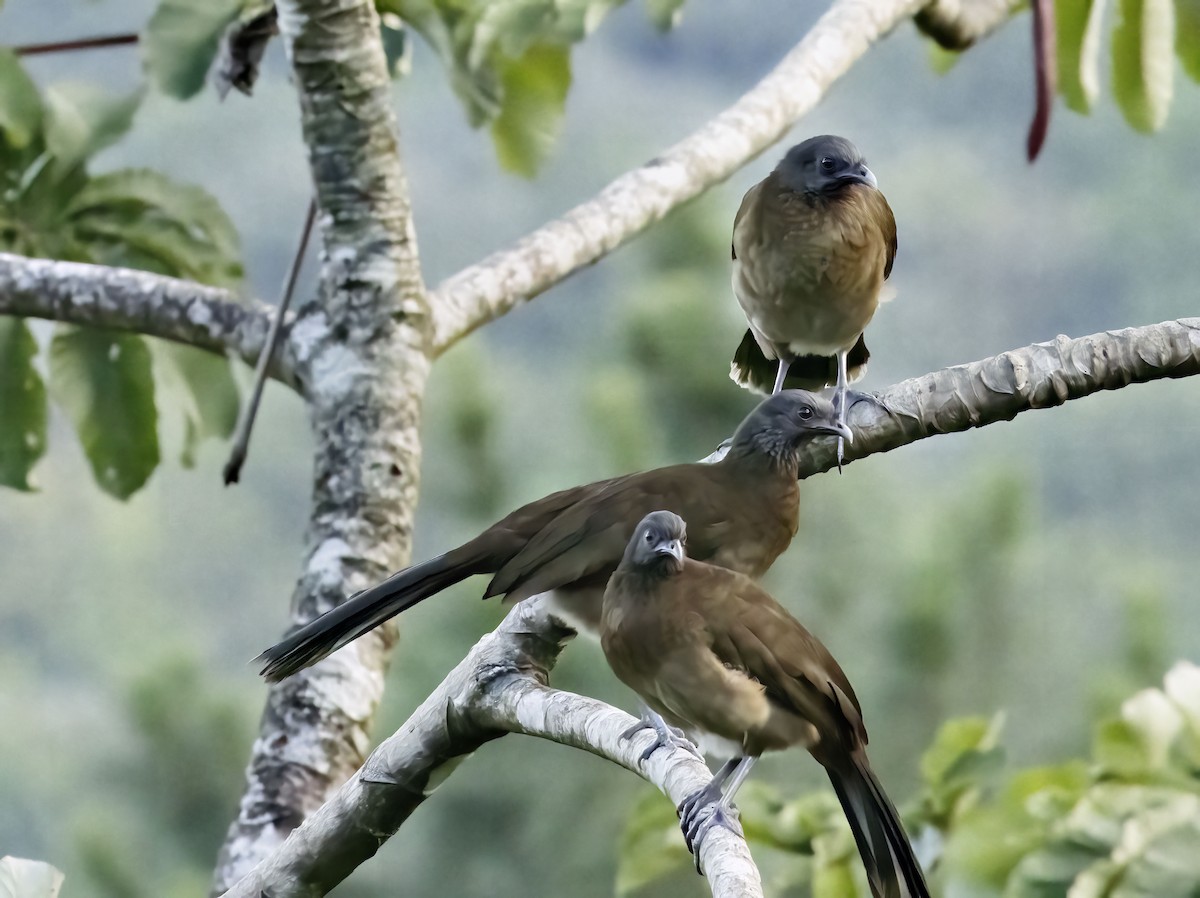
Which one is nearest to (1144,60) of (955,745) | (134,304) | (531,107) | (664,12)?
(664,12)

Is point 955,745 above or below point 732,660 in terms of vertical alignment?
above

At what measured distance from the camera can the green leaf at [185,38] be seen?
57.7 inches

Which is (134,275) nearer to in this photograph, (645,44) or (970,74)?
(645,44)

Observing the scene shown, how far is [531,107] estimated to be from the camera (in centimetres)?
167

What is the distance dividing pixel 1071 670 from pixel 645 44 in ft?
7.67

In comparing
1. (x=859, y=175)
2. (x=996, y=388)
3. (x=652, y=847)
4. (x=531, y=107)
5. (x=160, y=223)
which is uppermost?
(x=531, y=107)

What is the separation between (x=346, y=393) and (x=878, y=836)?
2.85ft

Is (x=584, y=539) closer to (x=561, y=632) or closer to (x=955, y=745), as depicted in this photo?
(x=561, y=632)

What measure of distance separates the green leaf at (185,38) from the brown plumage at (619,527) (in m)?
0.96

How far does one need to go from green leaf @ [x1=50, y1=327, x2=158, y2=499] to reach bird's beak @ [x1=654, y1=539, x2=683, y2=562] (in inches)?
48.7

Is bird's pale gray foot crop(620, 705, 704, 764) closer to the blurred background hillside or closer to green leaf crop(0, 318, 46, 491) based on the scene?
green leaf crop(0, 318, 46, 491)

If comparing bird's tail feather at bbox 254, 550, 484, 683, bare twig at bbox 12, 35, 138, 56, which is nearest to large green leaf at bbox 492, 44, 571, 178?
bare twig at bbox 12, 35, 138, 56

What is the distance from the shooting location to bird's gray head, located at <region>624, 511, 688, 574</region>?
0.55 m

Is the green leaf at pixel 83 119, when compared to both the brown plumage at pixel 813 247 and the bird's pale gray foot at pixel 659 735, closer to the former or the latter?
the brown plumage at pixel 813 247
